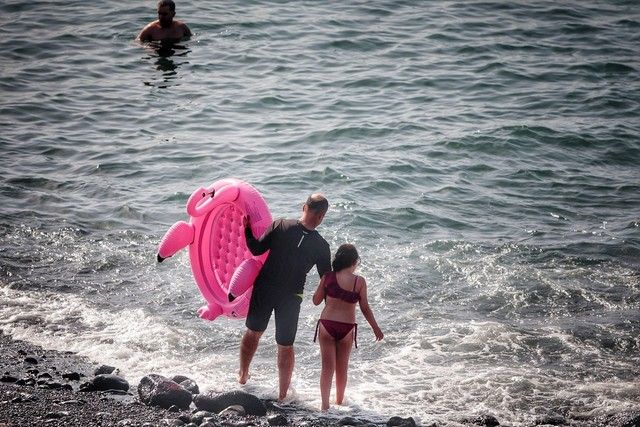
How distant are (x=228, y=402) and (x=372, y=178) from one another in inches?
270

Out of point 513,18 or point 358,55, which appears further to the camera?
point 513,18

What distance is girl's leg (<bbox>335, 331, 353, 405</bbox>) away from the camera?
25.8 ft

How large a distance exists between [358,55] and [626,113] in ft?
19.1

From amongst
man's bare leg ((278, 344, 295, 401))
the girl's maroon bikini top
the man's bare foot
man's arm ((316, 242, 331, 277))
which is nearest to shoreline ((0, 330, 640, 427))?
man's bare leg ((278, 344, 295, 401))

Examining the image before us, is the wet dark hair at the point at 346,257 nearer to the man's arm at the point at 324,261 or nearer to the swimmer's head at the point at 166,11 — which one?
the man's arm at the point at 324,261

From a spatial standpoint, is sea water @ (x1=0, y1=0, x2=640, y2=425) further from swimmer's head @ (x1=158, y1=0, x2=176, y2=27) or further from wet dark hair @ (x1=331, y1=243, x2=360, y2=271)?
wet dark hair @ (x1=331, y1=243, x2=360, y2=271)

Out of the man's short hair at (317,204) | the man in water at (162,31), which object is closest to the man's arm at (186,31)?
the man in water at (162,31)

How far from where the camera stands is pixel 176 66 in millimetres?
18969

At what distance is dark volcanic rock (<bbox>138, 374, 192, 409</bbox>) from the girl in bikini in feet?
3.84

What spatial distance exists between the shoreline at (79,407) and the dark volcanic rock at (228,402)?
0.07 metres

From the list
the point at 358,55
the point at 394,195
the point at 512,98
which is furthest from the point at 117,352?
the point at 358,55

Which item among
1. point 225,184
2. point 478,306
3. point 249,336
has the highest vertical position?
point 225,184

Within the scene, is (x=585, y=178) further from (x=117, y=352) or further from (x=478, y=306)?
(x=117, y=352)

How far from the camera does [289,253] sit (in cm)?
788
